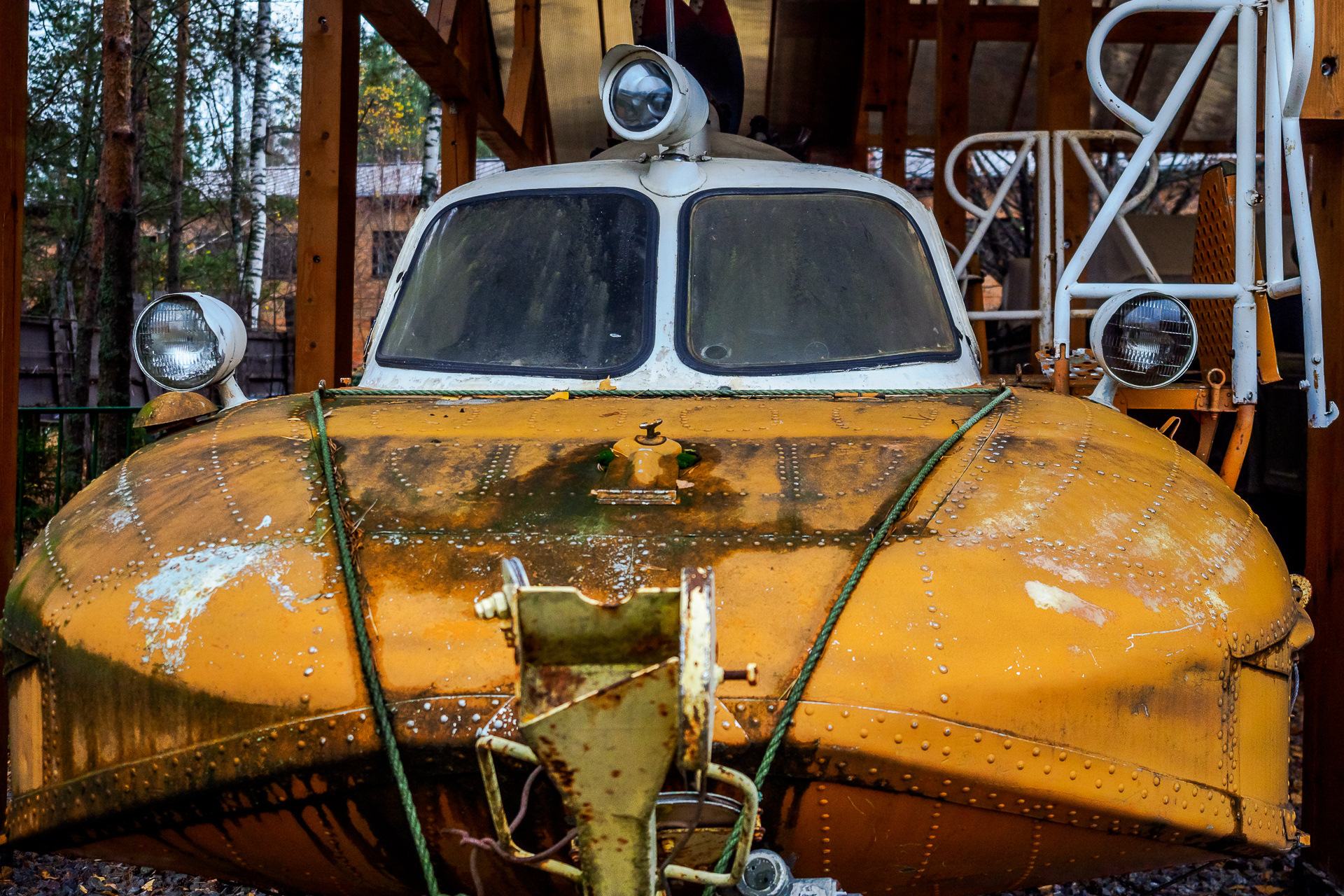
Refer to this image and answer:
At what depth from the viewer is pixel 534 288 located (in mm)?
3590

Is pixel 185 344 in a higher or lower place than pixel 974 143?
lower

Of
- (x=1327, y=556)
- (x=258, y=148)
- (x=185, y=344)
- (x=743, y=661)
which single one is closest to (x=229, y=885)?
(x=185, y=344)

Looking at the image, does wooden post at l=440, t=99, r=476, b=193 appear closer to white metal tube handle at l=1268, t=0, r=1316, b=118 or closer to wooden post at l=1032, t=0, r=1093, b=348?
wooden post at l=1032, t=0, r=1093, b=348

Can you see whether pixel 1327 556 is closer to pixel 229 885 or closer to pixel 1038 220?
pixel 1038 220

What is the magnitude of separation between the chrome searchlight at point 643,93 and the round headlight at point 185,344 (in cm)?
126

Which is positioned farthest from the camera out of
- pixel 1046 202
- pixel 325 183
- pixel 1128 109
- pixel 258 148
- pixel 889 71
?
pixel 258 148

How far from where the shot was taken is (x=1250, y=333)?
3318mm

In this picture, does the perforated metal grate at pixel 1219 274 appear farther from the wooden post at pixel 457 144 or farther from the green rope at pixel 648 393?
the wooden post at pixel 457 144

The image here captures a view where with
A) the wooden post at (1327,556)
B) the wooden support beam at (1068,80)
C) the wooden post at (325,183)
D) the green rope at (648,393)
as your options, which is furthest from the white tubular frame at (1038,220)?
the wooden post at (325,183)

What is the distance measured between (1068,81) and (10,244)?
6365mm

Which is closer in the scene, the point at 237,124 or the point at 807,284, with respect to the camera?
the point at 807,284

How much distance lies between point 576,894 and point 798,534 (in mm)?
744

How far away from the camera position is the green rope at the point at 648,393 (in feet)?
9.80

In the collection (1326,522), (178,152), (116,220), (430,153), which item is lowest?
(1326,522)
